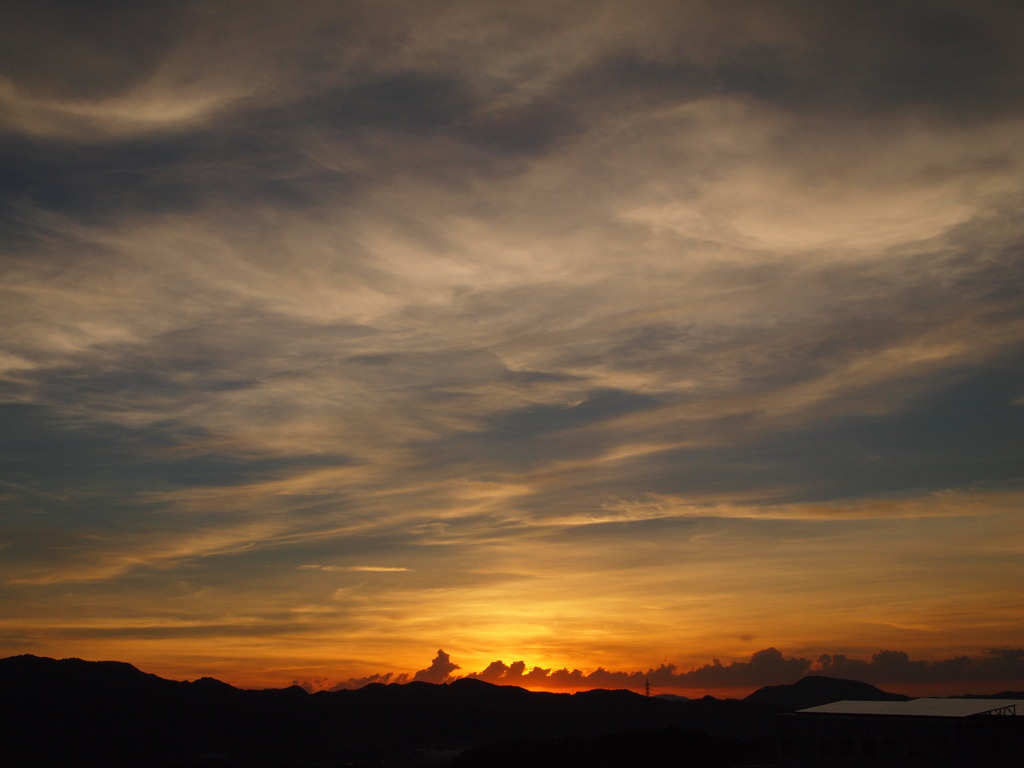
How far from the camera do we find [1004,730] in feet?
211

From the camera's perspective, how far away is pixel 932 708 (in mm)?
70188

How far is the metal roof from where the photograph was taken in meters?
65.8

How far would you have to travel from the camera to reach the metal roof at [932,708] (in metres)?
65.8

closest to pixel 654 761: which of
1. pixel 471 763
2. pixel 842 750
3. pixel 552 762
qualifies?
pixel 552 762

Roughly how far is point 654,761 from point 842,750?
9756 cm

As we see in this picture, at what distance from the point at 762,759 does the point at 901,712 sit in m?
74.8

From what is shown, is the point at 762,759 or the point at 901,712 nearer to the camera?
the point at 901,712

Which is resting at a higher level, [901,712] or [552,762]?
[901,712]

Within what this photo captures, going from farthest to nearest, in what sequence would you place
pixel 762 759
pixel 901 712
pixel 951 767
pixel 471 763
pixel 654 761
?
pixel 471 763, pixel 654 761, pixel 762 759, pixel 901 712, pixel 951 767

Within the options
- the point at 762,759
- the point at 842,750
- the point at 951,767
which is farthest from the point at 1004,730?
the point at 762,759

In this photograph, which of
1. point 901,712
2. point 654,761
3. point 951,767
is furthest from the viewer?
point 654,761

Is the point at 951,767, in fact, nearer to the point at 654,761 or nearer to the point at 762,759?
the point at 762,759

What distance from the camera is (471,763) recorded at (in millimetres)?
183125

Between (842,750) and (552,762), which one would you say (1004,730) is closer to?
(842,750)
